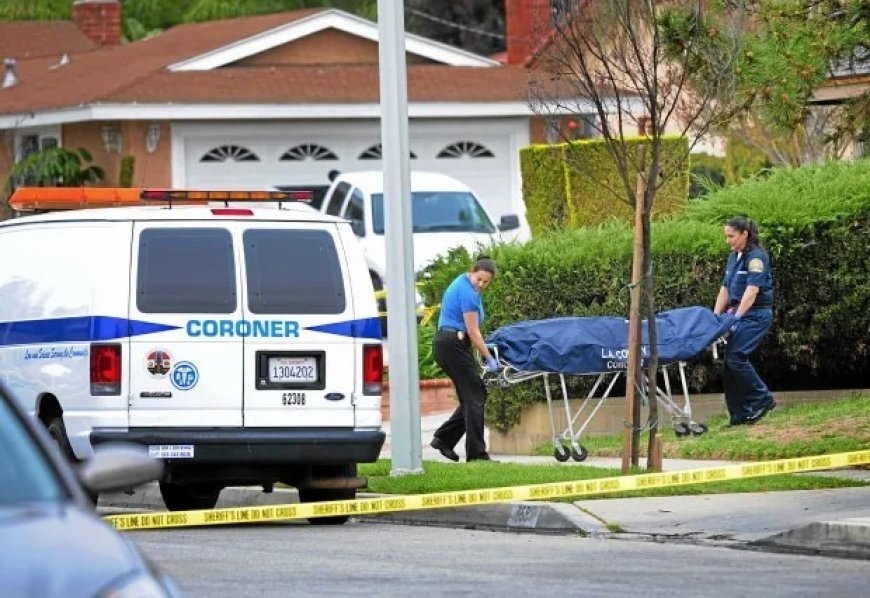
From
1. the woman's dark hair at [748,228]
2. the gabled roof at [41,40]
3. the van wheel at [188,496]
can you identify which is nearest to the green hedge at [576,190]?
the woman's dark hair at [748,228]

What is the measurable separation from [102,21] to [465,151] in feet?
44.7

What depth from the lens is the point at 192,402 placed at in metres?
13.7

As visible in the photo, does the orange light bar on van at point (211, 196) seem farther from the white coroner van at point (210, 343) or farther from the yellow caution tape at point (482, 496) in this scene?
the yellow caution tape at point (482, 496)

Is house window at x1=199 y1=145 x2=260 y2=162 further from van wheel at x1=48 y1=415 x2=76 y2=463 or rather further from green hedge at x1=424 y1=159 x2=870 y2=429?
van wheel at x1=48 y1=415 x2=76 y2=463

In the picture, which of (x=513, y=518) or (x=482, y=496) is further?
(x=482, y=496)

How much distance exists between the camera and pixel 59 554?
5812 mm

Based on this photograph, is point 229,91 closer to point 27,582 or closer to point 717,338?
point 717,338

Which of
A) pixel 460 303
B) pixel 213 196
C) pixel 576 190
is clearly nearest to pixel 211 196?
pixel 213 196

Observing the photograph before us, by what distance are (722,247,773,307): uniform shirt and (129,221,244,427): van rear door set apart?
5480mm

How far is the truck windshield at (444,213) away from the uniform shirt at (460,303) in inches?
444

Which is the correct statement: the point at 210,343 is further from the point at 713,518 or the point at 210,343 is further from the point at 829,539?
the point at 829,539

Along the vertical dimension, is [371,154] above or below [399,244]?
above

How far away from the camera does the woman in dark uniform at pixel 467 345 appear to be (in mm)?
17219

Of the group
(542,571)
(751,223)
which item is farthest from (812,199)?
(542,571)
